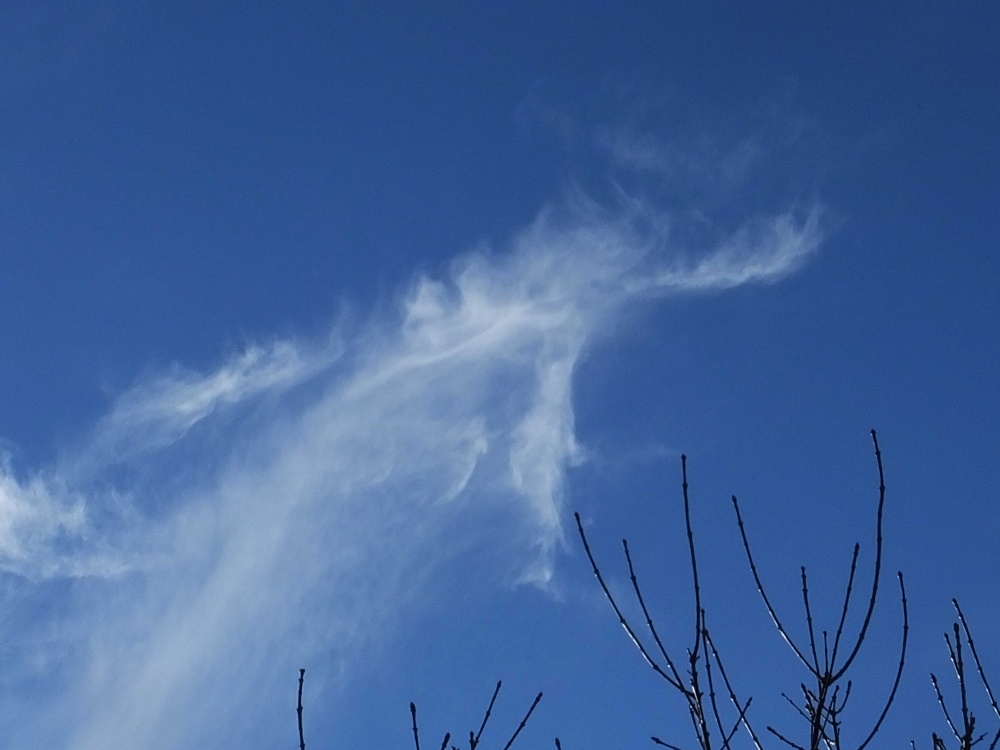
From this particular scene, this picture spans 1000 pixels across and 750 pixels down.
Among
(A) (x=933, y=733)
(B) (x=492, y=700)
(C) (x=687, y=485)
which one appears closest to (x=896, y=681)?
(A) (x=933, y=733)

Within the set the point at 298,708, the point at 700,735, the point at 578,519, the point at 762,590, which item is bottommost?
the point at 700,735

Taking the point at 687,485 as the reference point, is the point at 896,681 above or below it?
below

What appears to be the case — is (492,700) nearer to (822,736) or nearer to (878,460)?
(822,736)

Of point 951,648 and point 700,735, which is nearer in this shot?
point 700,735

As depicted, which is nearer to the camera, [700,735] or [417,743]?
[700,735]

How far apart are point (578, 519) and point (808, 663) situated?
1546mm

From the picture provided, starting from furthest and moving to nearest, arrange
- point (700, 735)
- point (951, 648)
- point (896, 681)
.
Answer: point (951, 648) < point (896, 681) < point (700, 735)

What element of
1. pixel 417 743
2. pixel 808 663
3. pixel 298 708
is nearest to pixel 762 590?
pixel 808 663

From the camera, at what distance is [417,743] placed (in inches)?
214

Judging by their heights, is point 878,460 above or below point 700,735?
above

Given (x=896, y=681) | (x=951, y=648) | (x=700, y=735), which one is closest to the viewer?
(x=700, y=735)

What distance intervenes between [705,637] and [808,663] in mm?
652

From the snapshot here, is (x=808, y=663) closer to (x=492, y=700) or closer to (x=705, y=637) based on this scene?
(x=705, y=637)

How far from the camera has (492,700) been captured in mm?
5406
